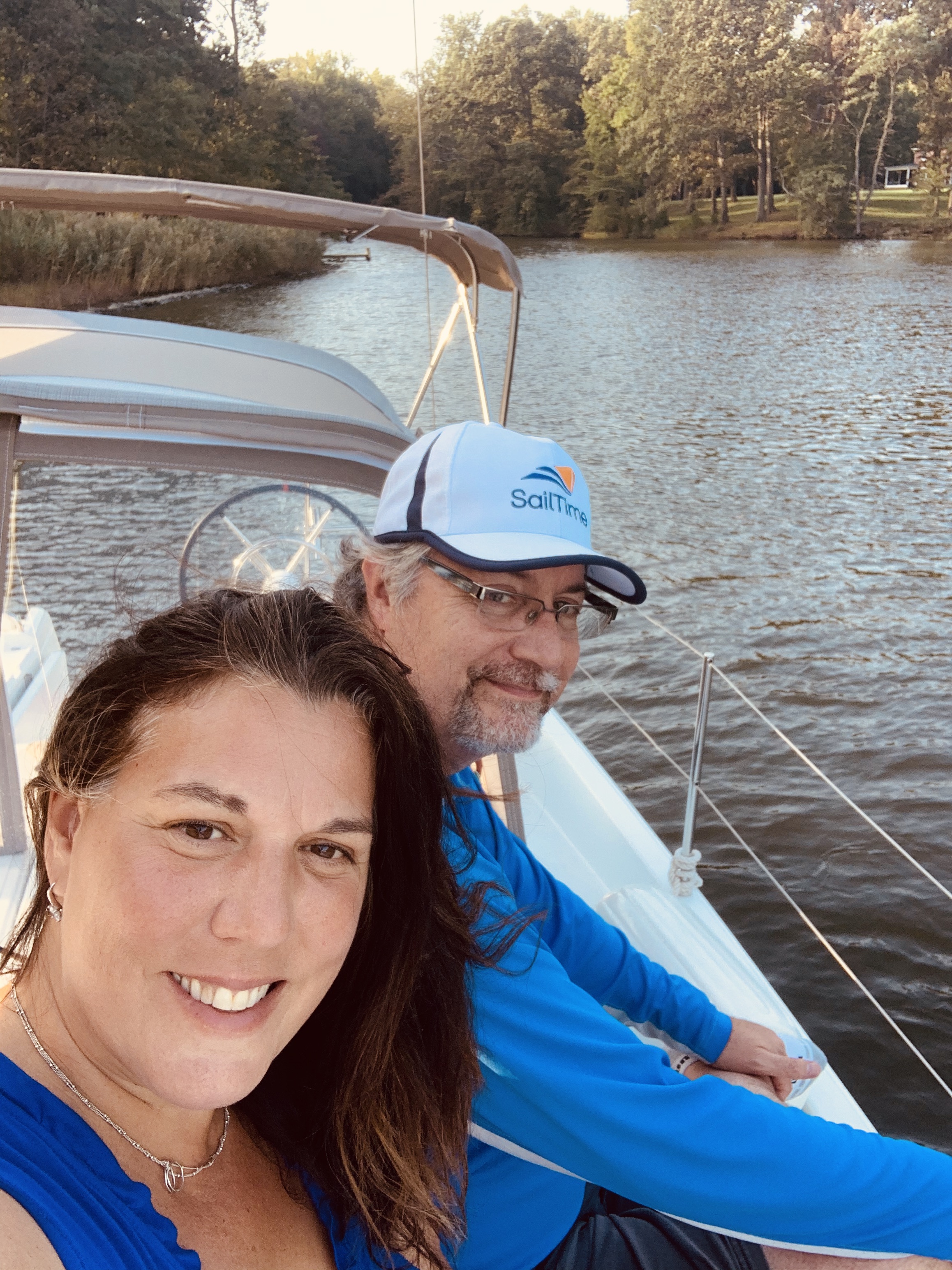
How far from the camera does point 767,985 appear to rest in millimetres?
2439

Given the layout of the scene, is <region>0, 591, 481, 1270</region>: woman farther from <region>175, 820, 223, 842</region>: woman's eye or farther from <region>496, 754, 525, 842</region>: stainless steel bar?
<region>496, 754, 525, 842</region>: stainless steel bar

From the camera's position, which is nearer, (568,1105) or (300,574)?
(568,1105)

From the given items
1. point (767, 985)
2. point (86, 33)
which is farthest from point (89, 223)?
point (86, 33)

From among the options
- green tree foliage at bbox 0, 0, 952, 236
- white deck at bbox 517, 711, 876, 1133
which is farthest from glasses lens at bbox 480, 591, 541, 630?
green tree foliage at bbox 0, 0, 952, 236

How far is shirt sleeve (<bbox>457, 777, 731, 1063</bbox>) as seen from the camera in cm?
183

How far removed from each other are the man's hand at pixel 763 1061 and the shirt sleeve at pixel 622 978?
0.02m

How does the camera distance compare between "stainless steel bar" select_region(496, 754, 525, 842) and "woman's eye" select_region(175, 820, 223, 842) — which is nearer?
"woman's eye" select_region(175, 820, 223, 842)

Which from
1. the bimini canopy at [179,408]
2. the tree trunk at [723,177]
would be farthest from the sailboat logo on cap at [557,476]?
the tree trunk at [723,177]

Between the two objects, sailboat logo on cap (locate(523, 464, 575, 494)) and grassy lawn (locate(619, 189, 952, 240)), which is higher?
grassy lawn (locate(619, 189, 952, 240))

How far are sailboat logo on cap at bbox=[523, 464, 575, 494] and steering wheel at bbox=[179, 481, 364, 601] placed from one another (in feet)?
3.49

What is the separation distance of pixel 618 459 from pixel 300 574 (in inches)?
406

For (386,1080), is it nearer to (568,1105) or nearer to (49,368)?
(568,1105)

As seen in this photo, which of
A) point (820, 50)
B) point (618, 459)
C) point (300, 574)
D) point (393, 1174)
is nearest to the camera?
point (393, 1174)

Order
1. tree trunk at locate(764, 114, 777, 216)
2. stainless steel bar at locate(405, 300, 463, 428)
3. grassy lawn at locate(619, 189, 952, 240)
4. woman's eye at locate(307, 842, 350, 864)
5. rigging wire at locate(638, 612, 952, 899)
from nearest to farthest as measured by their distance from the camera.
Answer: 1. woman's eye at locate(307, 842, 350, 864)
2. rigging wire at locate(638, 612, 952, 899)
3. stainless steel bar at locate(405, 300, 463, 428)
4. grassy lawn at locate(619, 189, 952, 240)
5. tree trunk at locate(764, 114, 777, 216)
